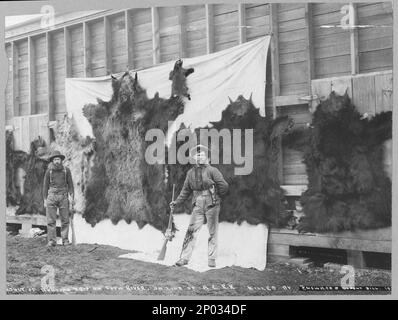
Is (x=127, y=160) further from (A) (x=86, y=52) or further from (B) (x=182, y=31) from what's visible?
(B) (x=182, y=31)

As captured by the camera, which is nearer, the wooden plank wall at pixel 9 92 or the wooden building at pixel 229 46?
the wooden building at pixel 229 46

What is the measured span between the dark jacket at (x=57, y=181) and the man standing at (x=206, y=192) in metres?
1.41

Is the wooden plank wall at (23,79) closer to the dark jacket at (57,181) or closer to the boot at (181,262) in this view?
the dark jacket at (57,181)

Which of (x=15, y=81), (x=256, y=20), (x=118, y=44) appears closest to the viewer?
(x=256, y=20)

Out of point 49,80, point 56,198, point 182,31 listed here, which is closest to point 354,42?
point 182,31

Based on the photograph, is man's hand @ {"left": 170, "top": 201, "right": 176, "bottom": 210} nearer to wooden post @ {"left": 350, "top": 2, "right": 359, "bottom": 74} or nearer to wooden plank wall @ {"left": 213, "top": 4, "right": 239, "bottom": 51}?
wooden plank wall @ {"left": 213, "top": 4, "right": 239, "bottom": 51}

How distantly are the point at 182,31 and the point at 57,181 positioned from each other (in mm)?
2151

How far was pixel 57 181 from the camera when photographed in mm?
5348

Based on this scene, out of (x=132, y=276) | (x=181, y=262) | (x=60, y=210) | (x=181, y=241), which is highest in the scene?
(x=60, y=210)

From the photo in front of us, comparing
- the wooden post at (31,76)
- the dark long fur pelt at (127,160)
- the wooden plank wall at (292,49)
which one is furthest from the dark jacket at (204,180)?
the wooden post at (31,76)

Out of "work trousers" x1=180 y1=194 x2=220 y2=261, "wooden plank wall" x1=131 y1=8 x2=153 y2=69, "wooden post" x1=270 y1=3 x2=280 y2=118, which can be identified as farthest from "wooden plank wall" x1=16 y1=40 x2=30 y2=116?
"wooden post" x1=270 y1=3 x2=280 y2=118

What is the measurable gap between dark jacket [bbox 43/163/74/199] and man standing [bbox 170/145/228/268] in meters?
1.41

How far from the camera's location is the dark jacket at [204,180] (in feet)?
15.5

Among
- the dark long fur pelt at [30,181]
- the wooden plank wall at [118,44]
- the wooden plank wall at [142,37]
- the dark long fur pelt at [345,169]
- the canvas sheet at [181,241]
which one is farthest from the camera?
the dark long fur pelt at [30,181]
